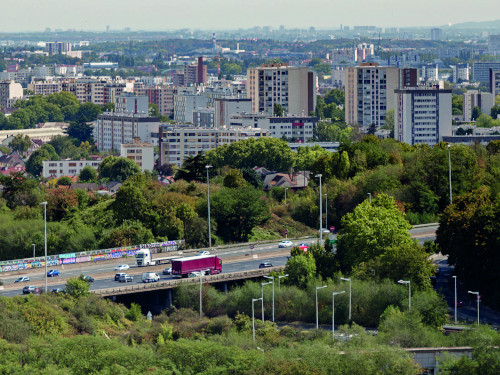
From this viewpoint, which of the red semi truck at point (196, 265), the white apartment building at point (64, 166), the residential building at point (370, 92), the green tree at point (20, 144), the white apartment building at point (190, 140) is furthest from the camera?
the green tree at point (20, 144)

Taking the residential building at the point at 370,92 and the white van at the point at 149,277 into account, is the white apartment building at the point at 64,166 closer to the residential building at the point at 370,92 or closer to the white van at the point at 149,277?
the residential building at the point at 370,92

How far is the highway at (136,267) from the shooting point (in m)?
41.8

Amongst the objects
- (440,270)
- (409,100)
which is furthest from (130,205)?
(409,100)

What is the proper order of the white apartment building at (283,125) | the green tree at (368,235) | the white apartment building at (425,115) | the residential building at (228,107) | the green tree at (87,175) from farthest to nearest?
the residential building at (228,107) → the white apartment building at (283,125) → the white apartment building at (425,115) → the green tree at (87,175) → the green tree at (368,235)

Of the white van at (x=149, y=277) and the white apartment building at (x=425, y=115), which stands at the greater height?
the white apartment building at (x=425, y=115)

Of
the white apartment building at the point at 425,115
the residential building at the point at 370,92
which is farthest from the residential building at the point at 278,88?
the white apartment building at the point at 425,115

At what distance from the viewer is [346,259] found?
41.5 m

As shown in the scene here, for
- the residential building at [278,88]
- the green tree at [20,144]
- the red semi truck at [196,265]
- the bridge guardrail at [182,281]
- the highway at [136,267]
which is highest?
the residential building at [278,88]

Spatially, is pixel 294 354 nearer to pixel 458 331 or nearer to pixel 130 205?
pixel 458 331

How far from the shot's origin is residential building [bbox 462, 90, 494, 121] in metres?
137

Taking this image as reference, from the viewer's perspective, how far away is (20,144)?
121625mm

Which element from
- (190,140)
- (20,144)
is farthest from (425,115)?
(20,144)

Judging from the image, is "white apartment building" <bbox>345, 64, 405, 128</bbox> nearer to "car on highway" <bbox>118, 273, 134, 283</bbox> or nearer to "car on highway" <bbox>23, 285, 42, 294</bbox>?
"car on highway" <bbox>118, 273, 134, 283</bbox>

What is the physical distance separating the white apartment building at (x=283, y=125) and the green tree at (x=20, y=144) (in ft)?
80.8
